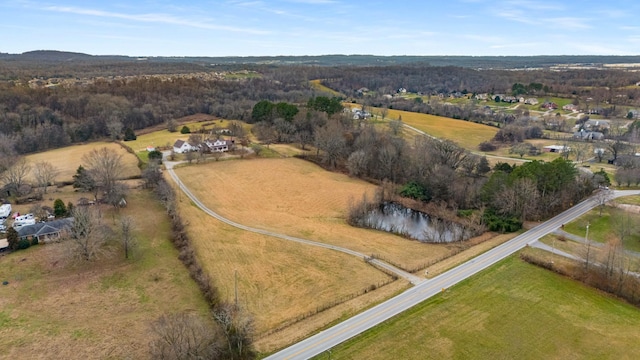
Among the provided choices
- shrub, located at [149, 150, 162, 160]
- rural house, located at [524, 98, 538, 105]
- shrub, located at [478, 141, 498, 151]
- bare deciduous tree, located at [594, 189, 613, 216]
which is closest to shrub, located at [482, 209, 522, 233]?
bare deciduous tree, located at [594, 189, 613, 216]

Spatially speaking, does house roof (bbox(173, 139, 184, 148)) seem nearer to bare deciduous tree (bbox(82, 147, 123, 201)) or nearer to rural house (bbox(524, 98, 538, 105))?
bare deciduous tree (bbox(82, 147, 123, 201))

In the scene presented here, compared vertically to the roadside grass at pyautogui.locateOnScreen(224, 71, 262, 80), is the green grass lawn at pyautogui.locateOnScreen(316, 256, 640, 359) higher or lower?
lower

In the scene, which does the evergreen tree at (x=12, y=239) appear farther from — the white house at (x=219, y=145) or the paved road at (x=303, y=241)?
the white house at (x=219, y=145)

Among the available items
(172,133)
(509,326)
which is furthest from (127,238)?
(172,133)

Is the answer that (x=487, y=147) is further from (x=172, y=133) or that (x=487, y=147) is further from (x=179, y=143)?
(x=172, y=133)

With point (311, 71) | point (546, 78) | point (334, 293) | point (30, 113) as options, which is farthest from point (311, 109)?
point (546, 78)

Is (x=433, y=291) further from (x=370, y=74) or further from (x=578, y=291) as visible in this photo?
(x=370, y=74)

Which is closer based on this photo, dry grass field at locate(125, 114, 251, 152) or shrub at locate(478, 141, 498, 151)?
dry grass field at locate(125, 114, 251, 152)
